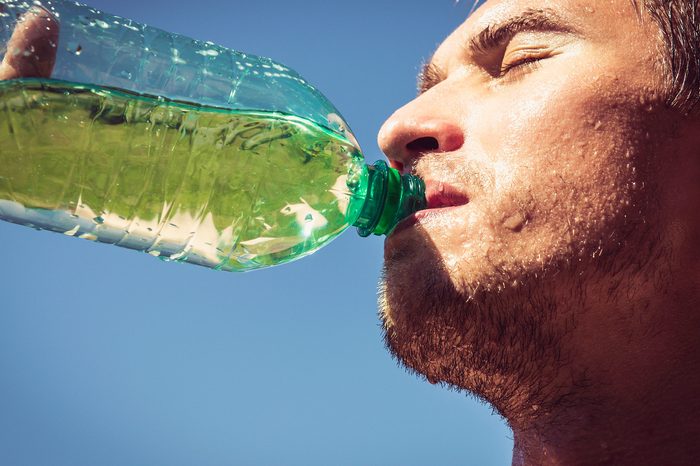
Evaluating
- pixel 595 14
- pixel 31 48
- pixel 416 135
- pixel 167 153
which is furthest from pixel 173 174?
pixel 595 14

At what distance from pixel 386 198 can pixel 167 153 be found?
1.48 feet

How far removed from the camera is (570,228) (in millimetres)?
1114

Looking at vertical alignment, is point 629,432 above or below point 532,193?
below

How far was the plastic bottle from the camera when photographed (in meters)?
1.11

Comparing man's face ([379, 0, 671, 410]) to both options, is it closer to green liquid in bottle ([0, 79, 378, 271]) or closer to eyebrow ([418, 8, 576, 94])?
eyebrow ([418, 8, 576, 94])

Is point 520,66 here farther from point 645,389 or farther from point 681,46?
point 645,389

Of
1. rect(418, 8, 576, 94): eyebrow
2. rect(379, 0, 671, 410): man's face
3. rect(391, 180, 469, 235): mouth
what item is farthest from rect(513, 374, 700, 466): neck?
rect(418, 8, 576, 94): eyebrow

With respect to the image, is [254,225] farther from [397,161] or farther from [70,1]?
[70,1]

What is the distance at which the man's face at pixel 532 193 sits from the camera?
111cm

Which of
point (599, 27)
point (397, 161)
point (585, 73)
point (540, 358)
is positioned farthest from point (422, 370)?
point (599, 27)

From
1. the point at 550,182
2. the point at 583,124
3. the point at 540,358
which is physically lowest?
the point at 540,358

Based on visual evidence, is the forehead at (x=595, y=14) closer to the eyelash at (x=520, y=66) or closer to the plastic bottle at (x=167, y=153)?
the eyelash at (x=520, y=66)

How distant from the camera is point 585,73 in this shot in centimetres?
117

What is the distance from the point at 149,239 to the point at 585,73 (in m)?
0.96
